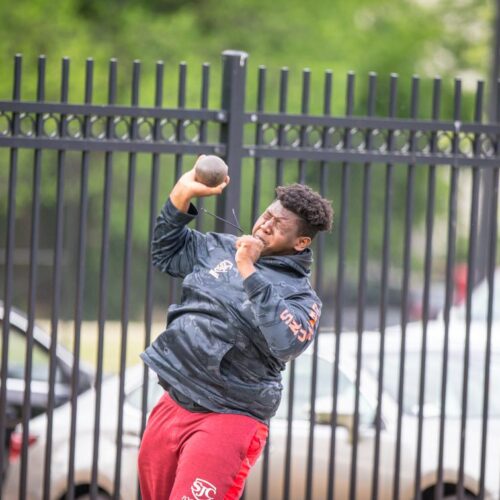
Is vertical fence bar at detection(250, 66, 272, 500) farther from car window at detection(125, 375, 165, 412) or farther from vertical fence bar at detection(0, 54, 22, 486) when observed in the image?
car window at detection(125, 375, 165, 412)

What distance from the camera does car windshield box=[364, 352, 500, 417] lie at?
7.30 meters

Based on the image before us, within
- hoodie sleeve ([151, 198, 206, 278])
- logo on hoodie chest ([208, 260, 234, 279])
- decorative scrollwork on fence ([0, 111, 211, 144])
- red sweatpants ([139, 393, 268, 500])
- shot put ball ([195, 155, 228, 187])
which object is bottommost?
red sweatpants ([139, 393, 268, 500])

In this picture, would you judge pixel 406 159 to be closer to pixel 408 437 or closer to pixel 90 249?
pixel 408 437

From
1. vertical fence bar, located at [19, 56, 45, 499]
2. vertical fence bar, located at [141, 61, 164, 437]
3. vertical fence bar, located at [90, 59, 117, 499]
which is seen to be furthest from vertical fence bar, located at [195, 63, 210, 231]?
vertical fence bar, located at [19, 56, 45, 499]

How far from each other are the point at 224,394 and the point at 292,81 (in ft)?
54.4

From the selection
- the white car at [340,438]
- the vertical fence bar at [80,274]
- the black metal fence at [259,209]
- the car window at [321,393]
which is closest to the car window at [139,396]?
the white car at [340,438]

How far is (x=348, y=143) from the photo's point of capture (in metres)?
5.62

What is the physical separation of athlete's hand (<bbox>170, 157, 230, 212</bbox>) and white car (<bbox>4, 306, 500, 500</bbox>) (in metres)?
2.48

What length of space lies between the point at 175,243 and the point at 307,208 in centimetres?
59

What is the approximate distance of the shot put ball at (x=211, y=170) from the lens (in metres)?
4.19

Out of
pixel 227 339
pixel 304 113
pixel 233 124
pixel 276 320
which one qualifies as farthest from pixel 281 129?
pixel 276 320

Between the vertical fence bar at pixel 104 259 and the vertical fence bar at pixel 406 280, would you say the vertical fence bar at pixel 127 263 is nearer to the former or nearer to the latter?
the vertical fence bar at pixel 104 259

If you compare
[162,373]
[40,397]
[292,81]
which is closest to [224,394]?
[162,373]

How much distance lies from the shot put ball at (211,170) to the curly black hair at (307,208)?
9.1 inches
